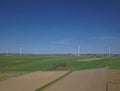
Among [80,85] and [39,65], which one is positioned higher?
[80,85]

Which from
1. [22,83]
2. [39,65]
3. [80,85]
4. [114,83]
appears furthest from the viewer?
[39,65]

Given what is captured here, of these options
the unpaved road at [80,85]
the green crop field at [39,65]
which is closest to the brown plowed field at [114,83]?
the unpaved road at [80,85]

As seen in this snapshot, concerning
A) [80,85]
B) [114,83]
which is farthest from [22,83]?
[114,83]

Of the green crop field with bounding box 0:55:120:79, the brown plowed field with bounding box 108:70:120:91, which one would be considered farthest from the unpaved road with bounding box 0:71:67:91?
the brown plowed field with bounding box 108:70:120:91

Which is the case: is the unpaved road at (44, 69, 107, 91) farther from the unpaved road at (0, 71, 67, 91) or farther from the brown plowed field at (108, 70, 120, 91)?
the unpaved road at (0, 71, 67, 91)

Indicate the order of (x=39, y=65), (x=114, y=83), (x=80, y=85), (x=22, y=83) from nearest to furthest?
(x=80, y=85)
(x=114, y=83)
(x=22, y=83)
(x=39, y=65)

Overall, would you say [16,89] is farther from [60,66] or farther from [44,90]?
[60,66]

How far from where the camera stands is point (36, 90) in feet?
68.0

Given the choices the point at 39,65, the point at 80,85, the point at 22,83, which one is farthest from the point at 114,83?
the point at 39,65

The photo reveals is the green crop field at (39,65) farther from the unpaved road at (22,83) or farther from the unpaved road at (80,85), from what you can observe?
the unpaved road at (80,85)

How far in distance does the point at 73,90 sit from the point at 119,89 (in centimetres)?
396

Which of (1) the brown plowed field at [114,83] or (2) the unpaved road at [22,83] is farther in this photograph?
(2) the unpaved road at [22,83]

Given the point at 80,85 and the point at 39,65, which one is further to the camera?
the point at 39,65

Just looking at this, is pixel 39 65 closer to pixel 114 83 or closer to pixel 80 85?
pixel 114 83
